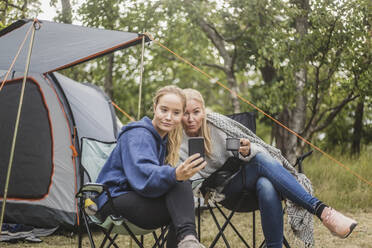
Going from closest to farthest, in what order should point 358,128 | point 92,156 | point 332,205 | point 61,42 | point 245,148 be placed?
point 245,148 → point 92,156 → point 61,42 → point 332,205 → point 358,128

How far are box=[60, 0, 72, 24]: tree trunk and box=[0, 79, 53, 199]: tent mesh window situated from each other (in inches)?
90.0

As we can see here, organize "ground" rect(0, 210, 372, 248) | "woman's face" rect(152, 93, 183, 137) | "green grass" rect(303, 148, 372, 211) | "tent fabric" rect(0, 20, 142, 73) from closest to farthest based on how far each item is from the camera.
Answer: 1. "woman's face" rect(152, 93, 183, 137)
2. "tent fabric" rect(0, 20, 142, 73)
3. "ground" rect(0, 210, 372, 248)
4. "green grass" rect(303, 148, 372, 211)

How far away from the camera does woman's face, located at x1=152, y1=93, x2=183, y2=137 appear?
1.91 m

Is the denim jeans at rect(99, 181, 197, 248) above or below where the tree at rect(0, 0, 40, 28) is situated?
below

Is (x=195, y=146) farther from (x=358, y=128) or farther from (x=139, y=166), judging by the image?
(x=358, y=128)

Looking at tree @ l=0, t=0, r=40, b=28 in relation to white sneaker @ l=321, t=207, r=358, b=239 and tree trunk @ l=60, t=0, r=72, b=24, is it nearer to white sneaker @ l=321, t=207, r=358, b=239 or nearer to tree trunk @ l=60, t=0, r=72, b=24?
tree trunk @ l=60, t=0, r=72, b=24

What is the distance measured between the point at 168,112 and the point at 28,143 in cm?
215

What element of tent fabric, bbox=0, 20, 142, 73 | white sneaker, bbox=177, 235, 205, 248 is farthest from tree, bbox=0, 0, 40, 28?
white sneaker, bbox=177, 235, 205, 248

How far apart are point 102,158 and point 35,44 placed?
978mm

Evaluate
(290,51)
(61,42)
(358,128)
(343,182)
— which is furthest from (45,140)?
(358,128)

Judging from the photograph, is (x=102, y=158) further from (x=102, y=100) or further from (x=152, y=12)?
(x=152, y=12)

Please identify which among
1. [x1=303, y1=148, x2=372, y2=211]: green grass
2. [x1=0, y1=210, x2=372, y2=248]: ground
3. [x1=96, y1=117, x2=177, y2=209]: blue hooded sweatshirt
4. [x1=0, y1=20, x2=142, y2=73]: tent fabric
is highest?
[x1=0, y1=20, x2=142, y2=73]: tent fabric

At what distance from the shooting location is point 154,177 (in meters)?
1.66

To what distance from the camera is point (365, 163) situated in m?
4.97
